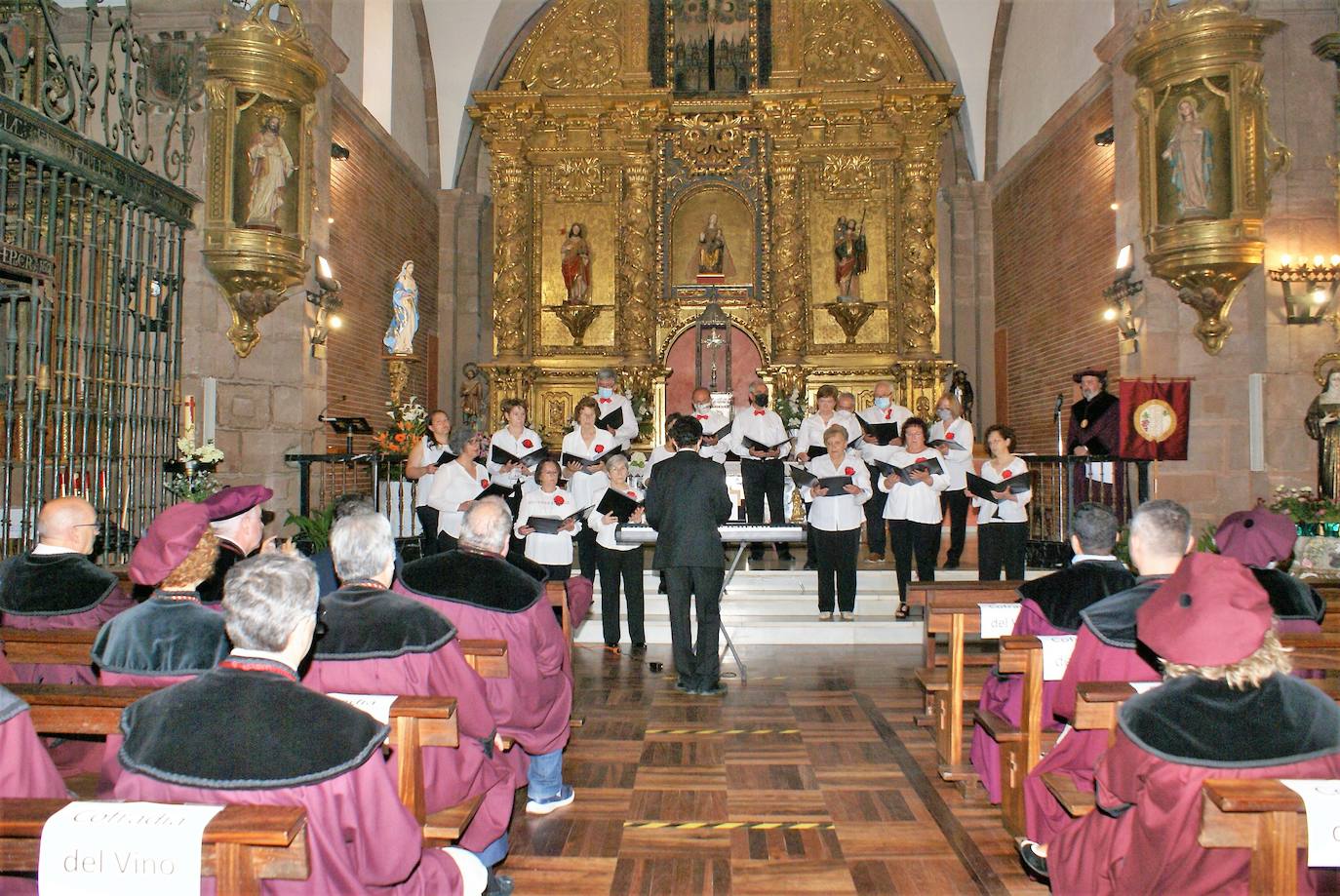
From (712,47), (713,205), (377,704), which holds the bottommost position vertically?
(377,704)

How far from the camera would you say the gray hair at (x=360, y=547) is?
3.49 metres

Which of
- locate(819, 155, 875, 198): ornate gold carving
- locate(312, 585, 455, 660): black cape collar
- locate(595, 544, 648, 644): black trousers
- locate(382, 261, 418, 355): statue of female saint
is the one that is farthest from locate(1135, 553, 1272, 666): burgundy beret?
locate(819, 155, 875, 198): ornate gold carving

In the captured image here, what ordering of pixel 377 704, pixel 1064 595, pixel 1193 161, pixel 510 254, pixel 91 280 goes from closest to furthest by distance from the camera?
pixel 377 704 → pixel 1064 595 → pixel 91 280 → pixel 1193 161 → pixel 510 254

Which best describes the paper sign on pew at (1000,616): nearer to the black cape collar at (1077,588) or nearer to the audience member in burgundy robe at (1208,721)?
the black cape collar at (1077,588)

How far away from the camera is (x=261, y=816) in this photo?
75.0 inches

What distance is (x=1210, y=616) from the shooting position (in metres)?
2.35

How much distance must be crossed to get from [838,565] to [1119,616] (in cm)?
485

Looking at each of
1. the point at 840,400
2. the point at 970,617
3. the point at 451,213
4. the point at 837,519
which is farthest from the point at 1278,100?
the point at 451,213

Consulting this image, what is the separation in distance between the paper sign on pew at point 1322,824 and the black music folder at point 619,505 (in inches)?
216

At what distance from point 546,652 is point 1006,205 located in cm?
1408

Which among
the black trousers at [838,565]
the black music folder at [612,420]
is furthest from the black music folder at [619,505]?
the black music folder at [612,420]

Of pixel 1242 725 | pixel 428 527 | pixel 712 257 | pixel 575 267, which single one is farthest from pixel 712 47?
pixel 1242 725

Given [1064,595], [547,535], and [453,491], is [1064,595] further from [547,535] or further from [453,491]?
[453,491]

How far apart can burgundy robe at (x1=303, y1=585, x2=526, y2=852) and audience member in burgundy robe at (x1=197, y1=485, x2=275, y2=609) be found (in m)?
1.03
